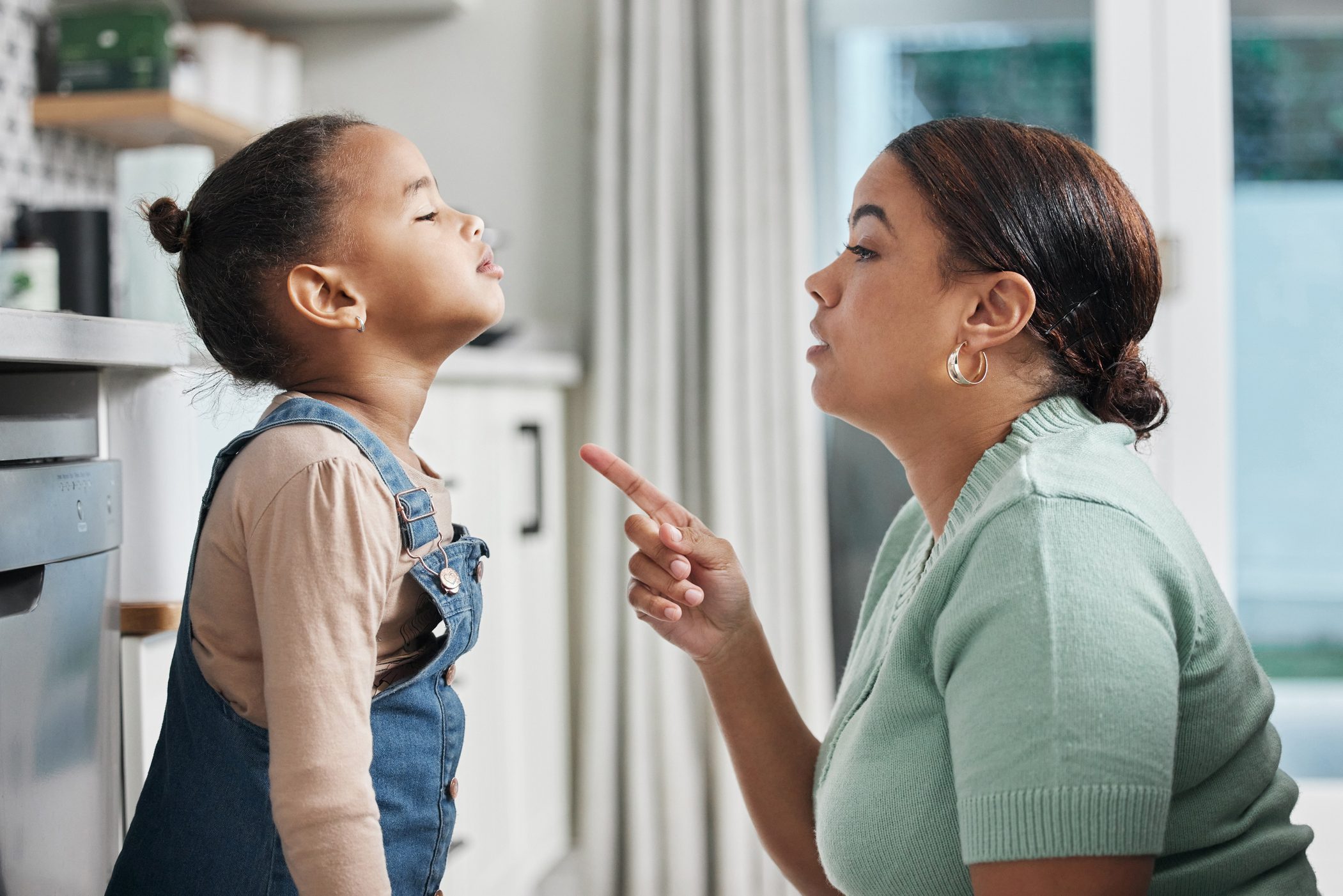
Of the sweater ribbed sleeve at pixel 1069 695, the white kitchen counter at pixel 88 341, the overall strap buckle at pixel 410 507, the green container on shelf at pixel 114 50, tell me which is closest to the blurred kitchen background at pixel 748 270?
the green container on shelf at pixel 114 50

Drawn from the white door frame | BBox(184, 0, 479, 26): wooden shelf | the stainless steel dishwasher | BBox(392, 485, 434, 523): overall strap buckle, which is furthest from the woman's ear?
BBox(184, 0, 479, 26): wooden shelf

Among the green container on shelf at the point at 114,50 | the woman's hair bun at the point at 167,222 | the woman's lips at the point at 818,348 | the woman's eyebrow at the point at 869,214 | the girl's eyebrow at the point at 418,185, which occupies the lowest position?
the woman's lips at the point at 818,348

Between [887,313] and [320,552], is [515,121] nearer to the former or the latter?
[887,313]

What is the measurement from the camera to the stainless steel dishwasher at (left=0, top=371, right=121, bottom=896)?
84 centimetres

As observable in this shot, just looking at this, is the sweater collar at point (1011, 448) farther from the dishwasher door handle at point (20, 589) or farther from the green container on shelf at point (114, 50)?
the green container on shelf at point (114, 50)

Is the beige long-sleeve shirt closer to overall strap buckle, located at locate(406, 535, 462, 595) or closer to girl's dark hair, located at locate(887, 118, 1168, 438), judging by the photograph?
overall strap buckle, located at locate(406, 535, 462, 595)

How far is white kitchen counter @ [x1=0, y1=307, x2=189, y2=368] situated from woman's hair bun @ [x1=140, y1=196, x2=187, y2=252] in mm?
84

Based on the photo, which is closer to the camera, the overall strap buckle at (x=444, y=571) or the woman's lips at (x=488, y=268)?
the overall strap buckle at (x=444, y=571)

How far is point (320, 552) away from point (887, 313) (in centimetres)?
50

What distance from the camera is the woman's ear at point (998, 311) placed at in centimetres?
90

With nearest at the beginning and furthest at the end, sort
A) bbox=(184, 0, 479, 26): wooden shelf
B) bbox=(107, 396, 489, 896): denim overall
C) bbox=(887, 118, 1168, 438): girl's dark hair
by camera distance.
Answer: bbox=(107, 396, 489, 896): denim overall < bbox=(887, 118, 1168, 438): girl's dark hair < bbox=(184, 0, 479, 26): wooden shelf

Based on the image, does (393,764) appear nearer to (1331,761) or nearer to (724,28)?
(724,28)

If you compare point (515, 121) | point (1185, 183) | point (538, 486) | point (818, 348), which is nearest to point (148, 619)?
point (818, 348)

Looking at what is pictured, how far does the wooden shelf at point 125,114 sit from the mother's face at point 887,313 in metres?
1.47
